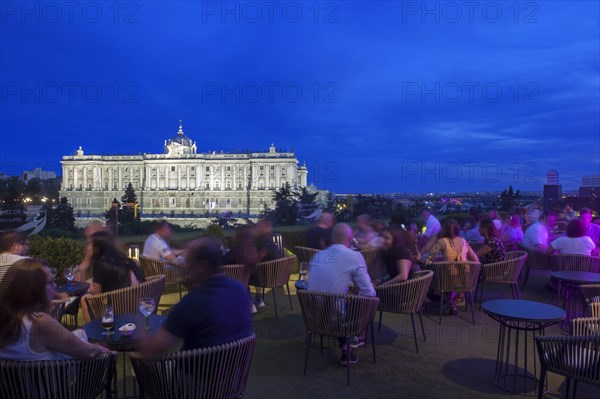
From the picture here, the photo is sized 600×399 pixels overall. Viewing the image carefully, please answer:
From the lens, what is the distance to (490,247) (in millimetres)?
6707

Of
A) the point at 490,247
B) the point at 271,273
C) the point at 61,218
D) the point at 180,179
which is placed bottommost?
the point at 61,218

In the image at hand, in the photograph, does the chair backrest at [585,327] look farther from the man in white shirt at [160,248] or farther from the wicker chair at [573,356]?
the man in white shirt at [160,248]

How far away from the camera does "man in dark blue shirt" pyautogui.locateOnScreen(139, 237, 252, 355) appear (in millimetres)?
2557

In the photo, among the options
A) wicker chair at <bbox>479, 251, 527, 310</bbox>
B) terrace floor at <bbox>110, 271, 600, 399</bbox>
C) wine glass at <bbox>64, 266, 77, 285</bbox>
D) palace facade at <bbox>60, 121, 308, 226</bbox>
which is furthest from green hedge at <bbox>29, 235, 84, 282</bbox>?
palace facade at <bbox>60, 121, 308, 226</bbox>

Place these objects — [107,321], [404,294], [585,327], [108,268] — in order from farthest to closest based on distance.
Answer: [404,294], [108,268], [585,327], [107,321]

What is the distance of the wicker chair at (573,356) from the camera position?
117 inches

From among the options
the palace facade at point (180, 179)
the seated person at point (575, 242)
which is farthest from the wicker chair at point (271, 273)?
the palace facade at point (180, 179)

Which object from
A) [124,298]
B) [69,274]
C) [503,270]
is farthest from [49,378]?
[503,270]

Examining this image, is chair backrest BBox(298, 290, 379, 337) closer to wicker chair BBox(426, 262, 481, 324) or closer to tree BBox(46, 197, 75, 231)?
wicker chair BBox(426, 262, 481, 324)

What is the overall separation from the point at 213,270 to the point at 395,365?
2.67 m

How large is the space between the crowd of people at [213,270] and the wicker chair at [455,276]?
0.30 m

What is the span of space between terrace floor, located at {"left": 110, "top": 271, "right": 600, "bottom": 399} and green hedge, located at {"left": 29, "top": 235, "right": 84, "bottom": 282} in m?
2.60

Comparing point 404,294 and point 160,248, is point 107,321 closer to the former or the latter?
point 404,294

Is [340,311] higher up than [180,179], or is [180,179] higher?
[180,179]
